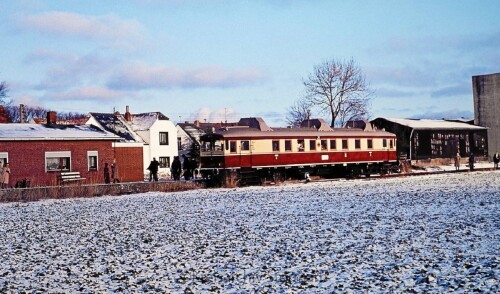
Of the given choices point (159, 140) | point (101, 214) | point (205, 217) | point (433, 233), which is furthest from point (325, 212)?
point (159, 140)

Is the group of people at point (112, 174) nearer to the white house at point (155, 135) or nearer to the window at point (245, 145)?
the window at point (245, 145)

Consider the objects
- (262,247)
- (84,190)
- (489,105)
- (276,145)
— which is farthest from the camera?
(489,105)

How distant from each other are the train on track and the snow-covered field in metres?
10.7

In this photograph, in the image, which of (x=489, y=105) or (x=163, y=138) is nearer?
(x=163, y=138)

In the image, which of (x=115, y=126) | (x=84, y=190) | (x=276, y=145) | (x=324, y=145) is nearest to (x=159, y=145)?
(x=115, y=126)

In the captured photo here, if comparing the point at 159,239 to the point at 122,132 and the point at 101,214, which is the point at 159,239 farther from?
the point at 122,132

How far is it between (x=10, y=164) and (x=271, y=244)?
24.5 m

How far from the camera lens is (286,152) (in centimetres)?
3281

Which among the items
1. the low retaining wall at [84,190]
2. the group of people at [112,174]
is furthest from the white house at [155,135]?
the low retaining wall at [84,190]

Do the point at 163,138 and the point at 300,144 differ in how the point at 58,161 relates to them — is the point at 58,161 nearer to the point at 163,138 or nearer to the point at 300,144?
the point at 300,144

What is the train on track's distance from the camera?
102 feet

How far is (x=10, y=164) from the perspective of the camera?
31.7m

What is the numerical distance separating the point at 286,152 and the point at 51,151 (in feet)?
45.1

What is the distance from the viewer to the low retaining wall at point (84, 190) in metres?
26.1
